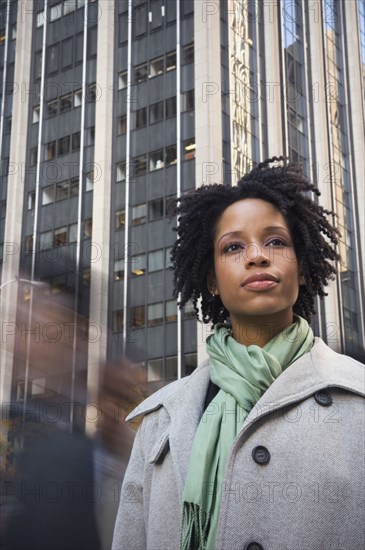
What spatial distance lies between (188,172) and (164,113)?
338 centimetres

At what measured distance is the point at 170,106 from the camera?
31.6 m

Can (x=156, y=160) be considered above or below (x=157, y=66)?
below

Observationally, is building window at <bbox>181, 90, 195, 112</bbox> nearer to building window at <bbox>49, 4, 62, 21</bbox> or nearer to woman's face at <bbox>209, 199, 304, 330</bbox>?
building window at <bbox>49, 4, 62, 21</bbox>

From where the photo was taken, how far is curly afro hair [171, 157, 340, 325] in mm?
3445

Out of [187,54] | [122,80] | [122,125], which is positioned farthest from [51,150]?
[187,54]

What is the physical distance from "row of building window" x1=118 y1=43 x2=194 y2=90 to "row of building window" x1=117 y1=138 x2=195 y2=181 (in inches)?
155

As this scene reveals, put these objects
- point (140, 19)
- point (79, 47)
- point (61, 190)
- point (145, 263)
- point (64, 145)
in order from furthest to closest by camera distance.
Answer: point (79, 47) < point (64, 145) < point (61, 190) < point (140, 19) < point (145, 263)

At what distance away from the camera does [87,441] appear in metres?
15.4

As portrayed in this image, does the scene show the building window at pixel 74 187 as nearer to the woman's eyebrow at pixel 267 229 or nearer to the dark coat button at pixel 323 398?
the woman's eyebrow at pixel 267 229

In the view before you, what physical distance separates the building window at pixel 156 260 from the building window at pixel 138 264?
0.34 metres

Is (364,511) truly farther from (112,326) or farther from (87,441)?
(112,326)

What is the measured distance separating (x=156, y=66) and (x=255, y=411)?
31636 millimetres

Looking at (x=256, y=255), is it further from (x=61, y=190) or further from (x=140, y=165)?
(x=61, y=190)

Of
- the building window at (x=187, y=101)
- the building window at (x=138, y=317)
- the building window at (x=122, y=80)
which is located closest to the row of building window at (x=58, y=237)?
the building window at (x=138, y=317)
